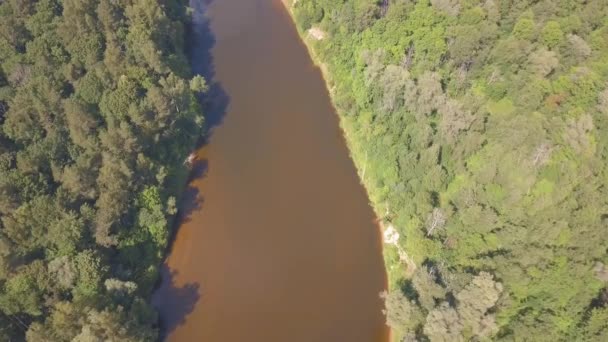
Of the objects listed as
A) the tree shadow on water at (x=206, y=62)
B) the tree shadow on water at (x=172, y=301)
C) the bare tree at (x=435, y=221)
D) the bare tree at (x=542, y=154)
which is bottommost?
the tree shadow on water at (x=172, y=301)

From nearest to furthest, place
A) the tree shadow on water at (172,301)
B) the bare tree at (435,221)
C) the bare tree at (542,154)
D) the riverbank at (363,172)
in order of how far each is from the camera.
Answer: the bare tree at (542,154)
the tree shadow on water at (172,301)
the bare tree at (435,221)
the riverbank at (363,172)

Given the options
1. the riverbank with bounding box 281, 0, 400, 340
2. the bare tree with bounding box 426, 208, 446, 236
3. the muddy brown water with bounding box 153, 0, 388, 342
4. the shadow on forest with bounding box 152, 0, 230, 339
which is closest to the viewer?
the muddy brown water with bounding box 153, 0, 388, 342

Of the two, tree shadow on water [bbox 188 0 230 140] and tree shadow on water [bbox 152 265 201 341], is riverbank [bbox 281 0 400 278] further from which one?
tree shadow on water [bbox 152 265 201 341]

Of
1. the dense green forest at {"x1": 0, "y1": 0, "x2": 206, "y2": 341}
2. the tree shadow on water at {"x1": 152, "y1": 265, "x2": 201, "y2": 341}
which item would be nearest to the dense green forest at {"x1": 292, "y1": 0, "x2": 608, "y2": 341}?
the tree shadow on water at {"x1": 152, "y1": 265, "x2": 201, "y2": 341}

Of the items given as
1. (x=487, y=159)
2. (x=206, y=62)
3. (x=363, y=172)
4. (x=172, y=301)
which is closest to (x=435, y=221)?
(x=487, y=159)

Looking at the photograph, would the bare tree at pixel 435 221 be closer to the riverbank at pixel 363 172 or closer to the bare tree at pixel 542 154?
the riverbank at pixel 363 172

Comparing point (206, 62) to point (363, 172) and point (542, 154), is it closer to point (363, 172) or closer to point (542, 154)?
point (363, 172)

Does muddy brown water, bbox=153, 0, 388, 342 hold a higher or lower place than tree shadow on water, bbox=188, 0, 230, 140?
lower

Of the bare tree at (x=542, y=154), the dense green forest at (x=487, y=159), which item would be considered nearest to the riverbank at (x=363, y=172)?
the dense green forest at (x=487, y=159)
